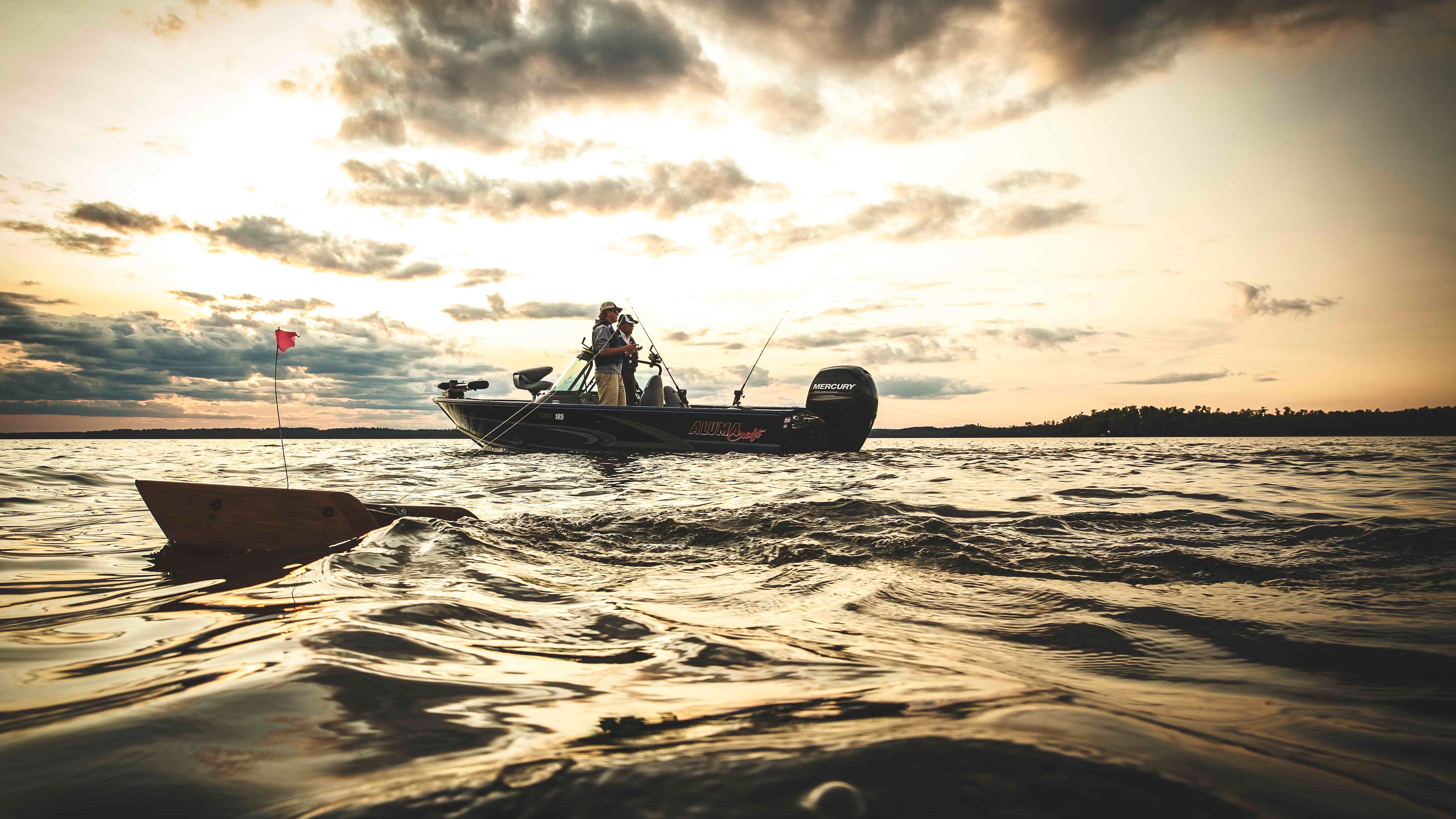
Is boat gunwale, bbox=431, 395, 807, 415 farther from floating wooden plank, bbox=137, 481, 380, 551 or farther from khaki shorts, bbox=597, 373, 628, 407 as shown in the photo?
floating wooden plank, bbox=137, 481, 380, 551

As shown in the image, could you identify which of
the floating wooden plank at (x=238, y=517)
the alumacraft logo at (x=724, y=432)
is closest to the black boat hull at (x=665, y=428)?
the alumacraft logo at (x=724, y=432)

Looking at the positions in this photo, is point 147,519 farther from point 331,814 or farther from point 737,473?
point 737,473

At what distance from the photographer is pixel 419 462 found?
1363 cm

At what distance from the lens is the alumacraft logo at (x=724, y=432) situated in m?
15.6

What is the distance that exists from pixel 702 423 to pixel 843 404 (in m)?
3.45

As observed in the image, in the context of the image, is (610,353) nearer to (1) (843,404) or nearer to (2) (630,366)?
(2) (630,366)

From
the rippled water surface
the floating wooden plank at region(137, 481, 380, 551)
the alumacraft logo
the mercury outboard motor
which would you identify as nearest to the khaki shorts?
the alumacraft logo

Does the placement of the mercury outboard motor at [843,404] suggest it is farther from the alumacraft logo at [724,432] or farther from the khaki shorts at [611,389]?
the khaki shorts at [611,389]

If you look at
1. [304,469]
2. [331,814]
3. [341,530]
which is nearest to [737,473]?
[341,530]

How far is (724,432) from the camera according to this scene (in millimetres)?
15750

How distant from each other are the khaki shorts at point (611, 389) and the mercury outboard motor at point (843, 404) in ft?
15.2

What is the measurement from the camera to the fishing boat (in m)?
15.4

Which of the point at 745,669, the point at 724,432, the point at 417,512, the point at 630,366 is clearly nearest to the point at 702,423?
the point at 724,432

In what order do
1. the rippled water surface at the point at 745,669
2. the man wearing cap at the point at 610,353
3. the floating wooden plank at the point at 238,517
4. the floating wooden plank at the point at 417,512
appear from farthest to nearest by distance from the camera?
1. the man wearing cap at the point at 610,353
2. the floating wooden plank at the point at 417,512
3. the floating wooden plank at the point at 238,517
4. the rippled water surface at the point at 745,669
